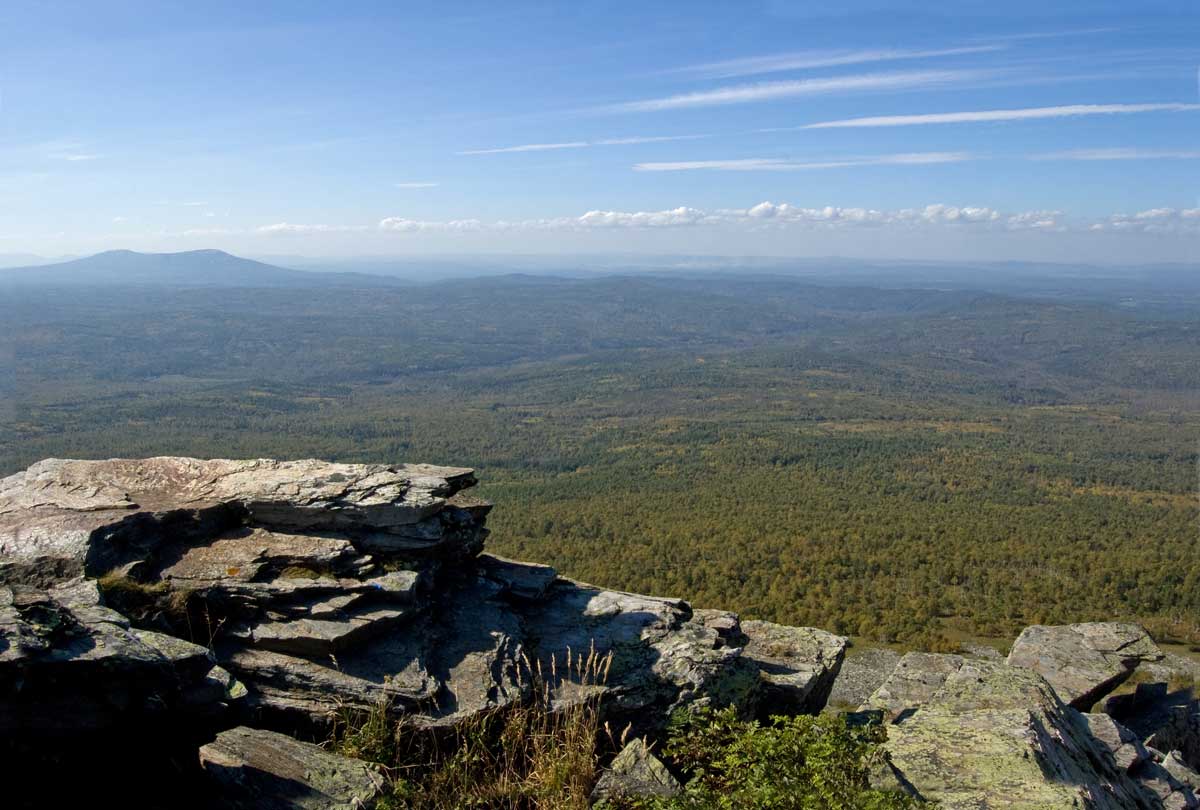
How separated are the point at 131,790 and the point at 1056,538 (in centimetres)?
7602

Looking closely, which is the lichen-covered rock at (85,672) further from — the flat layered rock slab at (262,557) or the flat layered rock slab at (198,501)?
the flat layered rock slab at (198,501)

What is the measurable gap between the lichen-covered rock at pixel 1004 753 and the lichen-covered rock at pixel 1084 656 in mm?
5812

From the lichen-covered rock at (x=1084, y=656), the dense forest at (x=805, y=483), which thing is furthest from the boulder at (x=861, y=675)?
the lichen-covered rock at (x=1084, y=656)

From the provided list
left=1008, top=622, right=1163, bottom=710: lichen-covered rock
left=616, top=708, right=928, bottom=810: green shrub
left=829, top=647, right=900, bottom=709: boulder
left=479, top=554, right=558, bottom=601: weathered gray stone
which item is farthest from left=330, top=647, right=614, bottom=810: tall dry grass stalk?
left=829, top=647, right=900, bottom=709: boulder

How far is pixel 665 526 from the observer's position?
68.3m

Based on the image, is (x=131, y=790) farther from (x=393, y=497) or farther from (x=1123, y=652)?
(x=1123, y=652)

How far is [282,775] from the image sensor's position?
7758mm

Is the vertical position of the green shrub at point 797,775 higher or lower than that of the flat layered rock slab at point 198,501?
lower

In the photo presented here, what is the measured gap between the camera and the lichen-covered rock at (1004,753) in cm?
795

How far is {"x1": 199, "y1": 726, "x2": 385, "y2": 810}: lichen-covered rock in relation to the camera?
24.0ft

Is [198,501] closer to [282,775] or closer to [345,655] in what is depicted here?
[345,655]

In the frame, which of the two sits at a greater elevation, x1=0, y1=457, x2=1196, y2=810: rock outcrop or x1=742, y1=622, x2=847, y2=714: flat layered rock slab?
x1=0, y1=457, x2=1196, y2=810: rock outcrop

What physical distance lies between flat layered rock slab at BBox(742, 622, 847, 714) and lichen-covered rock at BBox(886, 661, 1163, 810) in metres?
2.21

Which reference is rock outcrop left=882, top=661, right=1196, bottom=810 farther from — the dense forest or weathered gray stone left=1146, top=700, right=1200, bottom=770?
the dense forest
